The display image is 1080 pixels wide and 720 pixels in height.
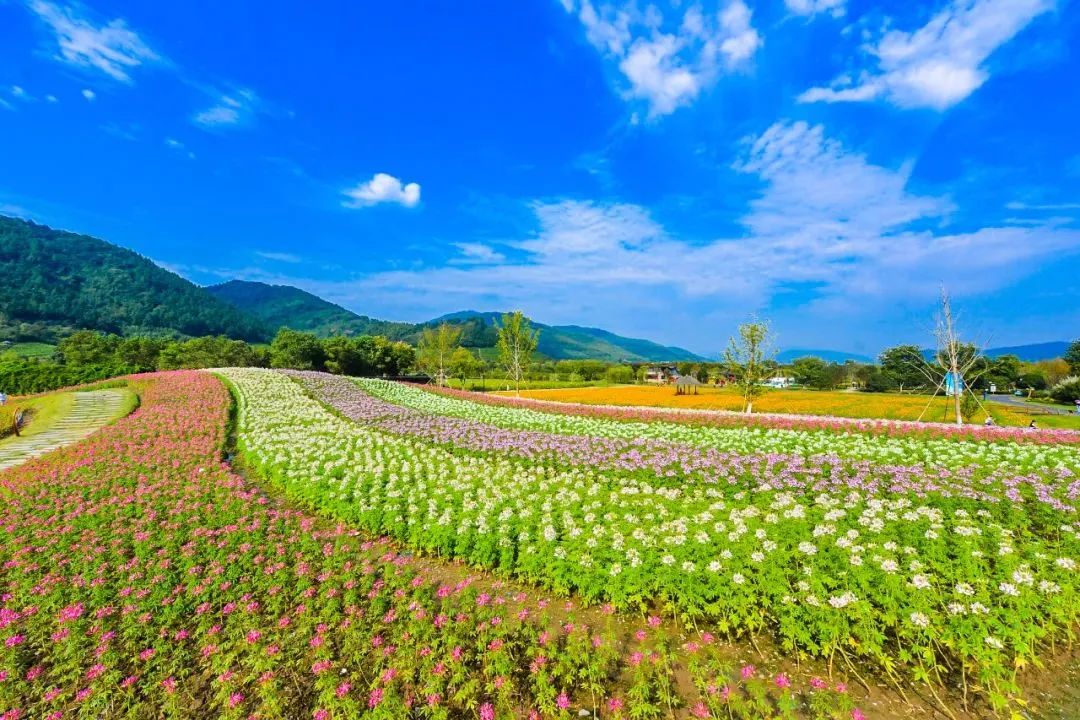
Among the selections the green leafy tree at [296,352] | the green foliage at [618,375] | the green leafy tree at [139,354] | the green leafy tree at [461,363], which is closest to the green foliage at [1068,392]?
the green foliage at [618,375]

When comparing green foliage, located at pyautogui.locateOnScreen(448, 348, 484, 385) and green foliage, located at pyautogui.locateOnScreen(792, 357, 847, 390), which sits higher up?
green foliage, located at pyautogui.locateOnScreen(792, 357, 847, 390)

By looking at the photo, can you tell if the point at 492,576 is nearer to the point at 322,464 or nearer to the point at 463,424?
the point at 322,464

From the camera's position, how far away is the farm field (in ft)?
14.7

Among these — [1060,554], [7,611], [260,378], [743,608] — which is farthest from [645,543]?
[260,378]

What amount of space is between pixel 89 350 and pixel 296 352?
25.8 m

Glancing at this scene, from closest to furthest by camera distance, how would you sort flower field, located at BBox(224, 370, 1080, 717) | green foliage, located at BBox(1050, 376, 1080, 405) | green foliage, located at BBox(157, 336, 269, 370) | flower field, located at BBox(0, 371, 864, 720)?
flower field, located at BBox(0, 371, 864, 720) < flower field, located at BBox(224, 370, 1080, 717) < green foliage, located at BBox(1050, 376, 1080, 405) < green foliage, located at BBox(157, 336, 269, 370)

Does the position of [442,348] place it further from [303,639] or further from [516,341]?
[303,639]

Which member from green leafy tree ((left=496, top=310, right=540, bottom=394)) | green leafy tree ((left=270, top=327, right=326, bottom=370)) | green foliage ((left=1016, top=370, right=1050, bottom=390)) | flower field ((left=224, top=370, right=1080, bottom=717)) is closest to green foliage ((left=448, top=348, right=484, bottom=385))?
green leafy tree ((left=496, top=310, right=540, bottom=394))

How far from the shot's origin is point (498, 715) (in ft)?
13.8

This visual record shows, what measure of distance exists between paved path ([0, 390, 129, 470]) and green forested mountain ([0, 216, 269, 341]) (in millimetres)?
123322

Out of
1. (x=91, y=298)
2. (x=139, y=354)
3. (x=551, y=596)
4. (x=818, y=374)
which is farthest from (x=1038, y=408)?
(x=91, y=298)

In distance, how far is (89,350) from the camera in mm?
62719

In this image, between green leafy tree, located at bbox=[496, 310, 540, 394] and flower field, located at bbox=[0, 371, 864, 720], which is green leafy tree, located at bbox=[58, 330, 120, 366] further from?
flower field, located at bbox=[0, 371, 864, 720]

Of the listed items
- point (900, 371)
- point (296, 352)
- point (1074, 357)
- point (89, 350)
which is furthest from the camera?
point (900, 371)
